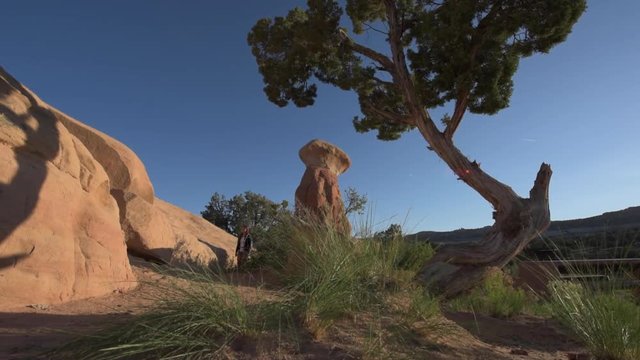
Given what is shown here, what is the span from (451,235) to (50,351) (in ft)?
126

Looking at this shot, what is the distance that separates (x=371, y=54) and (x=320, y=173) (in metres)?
6.09

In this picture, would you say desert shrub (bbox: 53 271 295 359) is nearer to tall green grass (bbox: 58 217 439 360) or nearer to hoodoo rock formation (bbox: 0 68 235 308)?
tall green grass (bbox: 58 217 439 360)

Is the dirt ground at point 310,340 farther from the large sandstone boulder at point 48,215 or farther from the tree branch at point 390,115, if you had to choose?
the tree branch at point 390,115

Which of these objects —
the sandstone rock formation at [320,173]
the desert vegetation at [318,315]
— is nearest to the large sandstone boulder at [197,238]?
the sandstone rock formation at [320,173]

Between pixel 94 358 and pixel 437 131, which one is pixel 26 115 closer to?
pixel 94 358

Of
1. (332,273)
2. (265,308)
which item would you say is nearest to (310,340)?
(265,308)

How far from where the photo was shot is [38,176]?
6.50m

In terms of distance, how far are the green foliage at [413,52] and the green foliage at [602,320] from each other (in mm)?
6382

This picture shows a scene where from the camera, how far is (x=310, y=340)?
132 inches

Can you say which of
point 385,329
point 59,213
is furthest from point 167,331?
point 59,213

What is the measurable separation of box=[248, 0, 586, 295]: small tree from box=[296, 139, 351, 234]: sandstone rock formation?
3.91 metres

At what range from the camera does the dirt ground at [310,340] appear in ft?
10.8

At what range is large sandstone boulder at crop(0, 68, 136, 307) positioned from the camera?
5.77 metres

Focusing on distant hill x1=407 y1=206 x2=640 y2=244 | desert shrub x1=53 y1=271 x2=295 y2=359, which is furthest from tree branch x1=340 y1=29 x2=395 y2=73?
distant hill x1=407 y1=206 x2=640 y2=244
